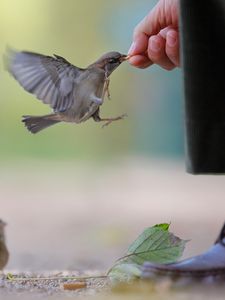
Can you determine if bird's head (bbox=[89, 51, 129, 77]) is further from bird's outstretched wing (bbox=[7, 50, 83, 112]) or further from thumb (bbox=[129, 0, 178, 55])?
thumb (bbox=[129, 0, 178, 55])

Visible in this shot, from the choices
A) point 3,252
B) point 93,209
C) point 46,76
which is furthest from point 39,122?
point 93,209

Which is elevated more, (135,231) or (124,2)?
(124,2)

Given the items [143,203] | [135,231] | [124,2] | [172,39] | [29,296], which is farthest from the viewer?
[124,2]

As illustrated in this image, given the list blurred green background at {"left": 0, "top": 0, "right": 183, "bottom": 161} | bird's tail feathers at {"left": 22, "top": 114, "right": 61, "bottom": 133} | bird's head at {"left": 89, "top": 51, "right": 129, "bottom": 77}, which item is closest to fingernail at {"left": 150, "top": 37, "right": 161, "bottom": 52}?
bird's head at {"left": 89, "top": 51, "right": 129, "bottom": 77}

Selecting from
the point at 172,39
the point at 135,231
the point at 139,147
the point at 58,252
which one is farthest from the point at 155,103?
the point at 172,39

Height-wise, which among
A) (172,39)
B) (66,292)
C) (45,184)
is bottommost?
(45,184)

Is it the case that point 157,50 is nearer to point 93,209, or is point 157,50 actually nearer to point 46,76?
point 46,76

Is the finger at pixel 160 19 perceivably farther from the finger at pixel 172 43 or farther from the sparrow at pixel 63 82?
the sparrow at pixel 63 82

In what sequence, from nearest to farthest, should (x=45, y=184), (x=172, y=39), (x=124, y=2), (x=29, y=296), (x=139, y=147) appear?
(x=29, y=296) → (x=172, y=39) → (x=124, y=2) → (x=45, y=184) → (x=139, y=147)

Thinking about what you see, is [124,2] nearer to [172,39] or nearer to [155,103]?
[155,103]
